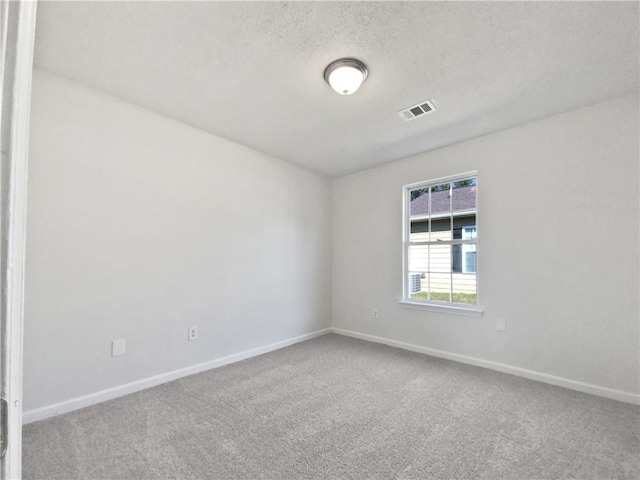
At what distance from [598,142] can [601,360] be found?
5.92ft

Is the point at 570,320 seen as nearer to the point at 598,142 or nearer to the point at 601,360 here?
the point at 601,360

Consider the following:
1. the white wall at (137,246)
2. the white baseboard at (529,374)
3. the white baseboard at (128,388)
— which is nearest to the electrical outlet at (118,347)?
the white wall at (137,246)

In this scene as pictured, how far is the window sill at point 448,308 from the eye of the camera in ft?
10.6

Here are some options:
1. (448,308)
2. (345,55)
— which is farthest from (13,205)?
(448,308)

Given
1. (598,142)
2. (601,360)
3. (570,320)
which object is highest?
(598,142)

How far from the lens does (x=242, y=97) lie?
2.52 meters

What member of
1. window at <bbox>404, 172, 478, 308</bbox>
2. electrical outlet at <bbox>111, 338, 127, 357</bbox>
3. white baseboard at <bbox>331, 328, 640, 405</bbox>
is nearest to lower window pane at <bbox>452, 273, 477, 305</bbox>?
window at <bbox>404, 172, 478, 308</bbox>

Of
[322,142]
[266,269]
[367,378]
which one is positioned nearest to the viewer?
[367,378]

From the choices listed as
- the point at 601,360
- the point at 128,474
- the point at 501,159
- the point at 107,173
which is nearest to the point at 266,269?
the point at 107,173

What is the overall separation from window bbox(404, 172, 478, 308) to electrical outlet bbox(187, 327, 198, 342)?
244 cm

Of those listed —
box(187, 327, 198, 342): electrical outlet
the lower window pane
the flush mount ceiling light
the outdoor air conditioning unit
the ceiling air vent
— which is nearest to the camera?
the flush mount ceiling light

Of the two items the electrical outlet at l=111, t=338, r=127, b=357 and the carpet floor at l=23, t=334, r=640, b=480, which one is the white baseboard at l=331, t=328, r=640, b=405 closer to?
the carpet floor at l=23, t=334, r=640, b=480

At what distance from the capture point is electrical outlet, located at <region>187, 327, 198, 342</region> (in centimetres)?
294

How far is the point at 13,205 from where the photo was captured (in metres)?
0.41
